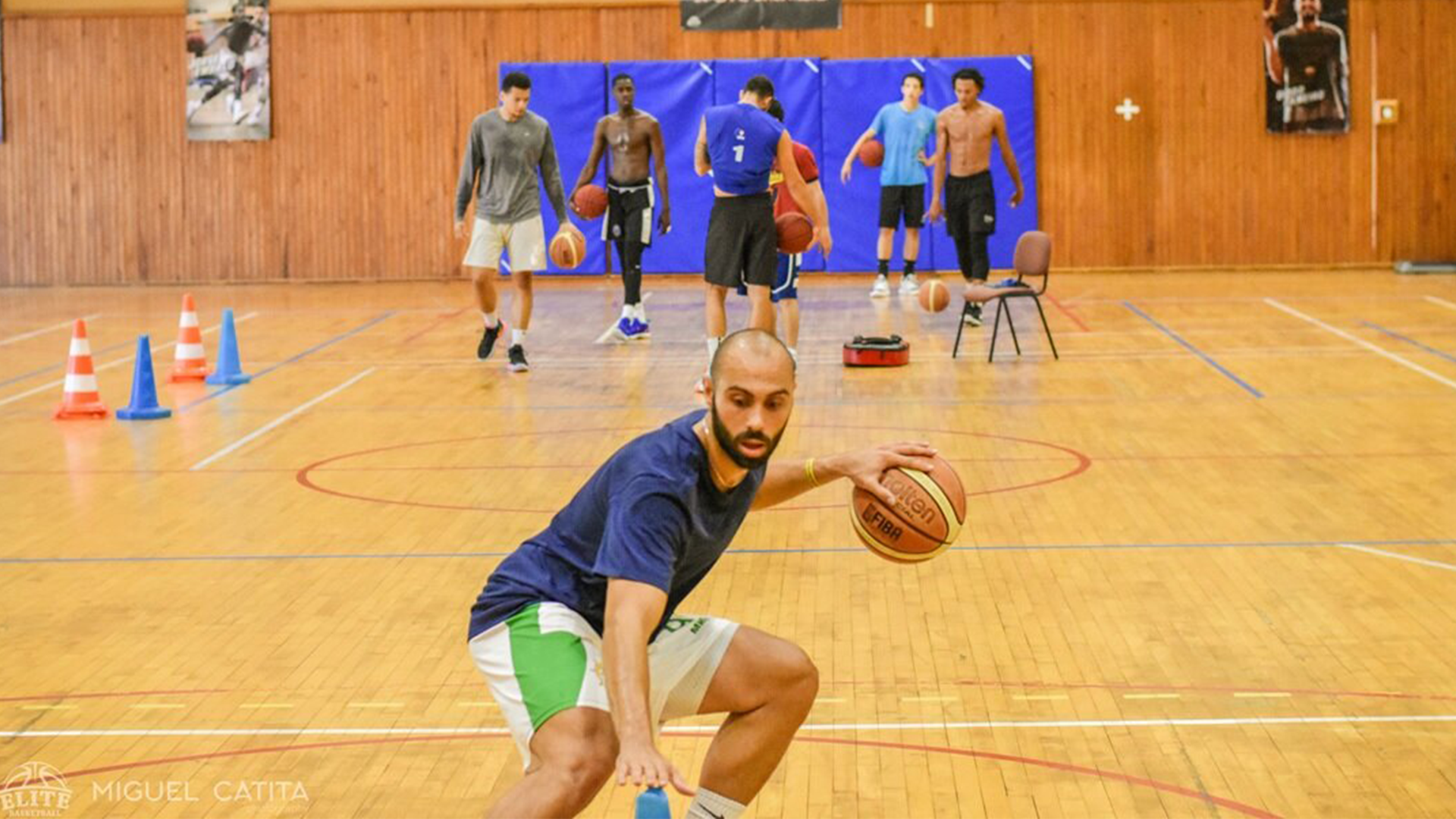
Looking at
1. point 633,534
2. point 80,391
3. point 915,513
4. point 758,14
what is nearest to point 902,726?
point 915,513

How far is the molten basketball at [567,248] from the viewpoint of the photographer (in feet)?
49.9

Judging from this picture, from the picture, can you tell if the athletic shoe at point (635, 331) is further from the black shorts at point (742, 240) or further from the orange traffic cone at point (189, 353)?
the orange traffic cone at point (189, 353)

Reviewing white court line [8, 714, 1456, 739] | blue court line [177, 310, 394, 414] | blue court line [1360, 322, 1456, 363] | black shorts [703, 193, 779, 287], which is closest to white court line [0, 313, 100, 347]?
blue court line [177, 310, 394, 414]

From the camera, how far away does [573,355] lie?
53.0ft

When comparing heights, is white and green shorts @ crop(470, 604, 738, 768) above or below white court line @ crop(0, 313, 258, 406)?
below

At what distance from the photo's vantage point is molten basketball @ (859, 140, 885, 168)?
19.2 metres

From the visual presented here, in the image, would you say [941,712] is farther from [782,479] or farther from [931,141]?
[931,141]

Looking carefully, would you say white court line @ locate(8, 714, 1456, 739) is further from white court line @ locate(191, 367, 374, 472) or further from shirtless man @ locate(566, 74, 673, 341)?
shirtless man @ locate(566, 74, 673, 341)

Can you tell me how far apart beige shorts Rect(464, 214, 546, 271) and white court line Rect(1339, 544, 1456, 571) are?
310 inches

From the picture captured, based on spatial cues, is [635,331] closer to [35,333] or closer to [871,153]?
[871,153]

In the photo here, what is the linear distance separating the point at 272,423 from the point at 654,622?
8859 millimetres

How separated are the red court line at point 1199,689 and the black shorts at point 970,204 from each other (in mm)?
11019

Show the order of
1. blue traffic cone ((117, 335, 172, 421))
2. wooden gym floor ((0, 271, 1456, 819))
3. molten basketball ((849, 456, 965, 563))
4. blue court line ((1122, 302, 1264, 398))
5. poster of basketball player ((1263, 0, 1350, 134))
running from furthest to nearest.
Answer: poster of basketball player ((1263, 0, 1350, 134)), blue court line ((1122, 302, 1264, 398)), blue traffic cone ((117, 335, 172, 421)), wooden gym floor ((0, 271, 1456, 819)), molten basketball ((849, 456, 965, 563))

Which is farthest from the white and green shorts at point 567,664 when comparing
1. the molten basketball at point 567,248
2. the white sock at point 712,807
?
the molten basketball at point 567,248
